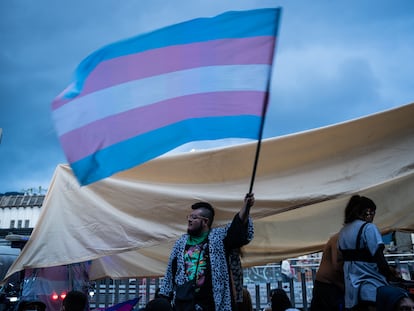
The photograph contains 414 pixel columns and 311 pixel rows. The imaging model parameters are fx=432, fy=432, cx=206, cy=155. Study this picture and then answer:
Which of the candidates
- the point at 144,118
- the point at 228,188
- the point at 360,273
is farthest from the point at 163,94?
the point at 360,273

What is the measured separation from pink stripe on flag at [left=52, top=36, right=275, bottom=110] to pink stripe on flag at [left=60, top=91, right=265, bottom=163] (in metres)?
0.26

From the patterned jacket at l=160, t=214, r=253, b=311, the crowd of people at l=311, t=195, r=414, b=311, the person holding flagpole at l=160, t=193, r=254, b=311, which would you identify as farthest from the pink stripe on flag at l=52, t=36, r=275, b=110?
the crowd of people at l=311, t=195, r=414, b=311

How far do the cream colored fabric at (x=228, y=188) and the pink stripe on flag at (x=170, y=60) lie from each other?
3.90 feet

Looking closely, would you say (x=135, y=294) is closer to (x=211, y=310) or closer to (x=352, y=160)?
(x=211, y=310)

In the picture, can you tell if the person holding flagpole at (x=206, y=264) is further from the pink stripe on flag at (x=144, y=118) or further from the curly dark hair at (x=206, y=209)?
the pink stripe on flag at (x=144, y=118)

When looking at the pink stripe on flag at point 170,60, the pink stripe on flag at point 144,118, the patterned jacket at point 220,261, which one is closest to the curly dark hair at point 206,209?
the patterned jacket at point 220,261

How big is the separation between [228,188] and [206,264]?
2.92 feet

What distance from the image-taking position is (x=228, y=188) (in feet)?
14.0

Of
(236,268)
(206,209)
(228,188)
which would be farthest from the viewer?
(228,188)

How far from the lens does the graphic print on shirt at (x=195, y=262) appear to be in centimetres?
363

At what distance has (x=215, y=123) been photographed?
3.34 meters

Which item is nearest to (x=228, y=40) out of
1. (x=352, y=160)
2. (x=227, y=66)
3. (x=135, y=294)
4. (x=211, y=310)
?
(x=227, y=66)

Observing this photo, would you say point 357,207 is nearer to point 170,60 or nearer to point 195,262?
point 195,262

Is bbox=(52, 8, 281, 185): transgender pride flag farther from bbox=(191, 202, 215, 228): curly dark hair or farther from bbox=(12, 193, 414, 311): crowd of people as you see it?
bbox=(191, 202, 215, 228): curly dark hair
